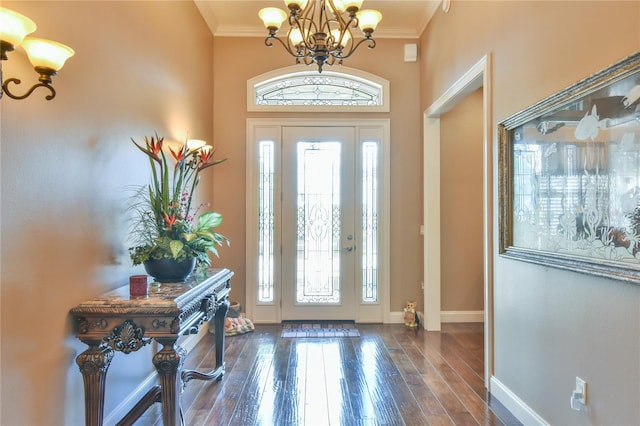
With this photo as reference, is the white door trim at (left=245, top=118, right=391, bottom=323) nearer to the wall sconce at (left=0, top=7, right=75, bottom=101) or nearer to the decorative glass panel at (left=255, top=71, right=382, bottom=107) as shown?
the decorative glass panel at (left=255, top=71, right=382, bottom=107)

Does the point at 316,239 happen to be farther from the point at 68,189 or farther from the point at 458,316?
the point at 68,189

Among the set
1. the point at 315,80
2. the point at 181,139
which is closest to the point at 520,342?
the point at 181,139

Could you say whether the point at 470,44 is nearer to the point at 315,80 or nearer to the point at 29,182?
the point at 315,80

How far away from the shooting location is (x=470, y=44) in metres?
3.06

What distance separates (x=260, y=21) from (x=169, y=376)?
389 cm

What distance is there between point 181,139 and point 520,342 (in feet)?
10.4

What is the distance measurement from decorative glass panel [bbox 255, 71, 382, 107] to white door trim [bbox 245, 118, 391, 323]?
0.81 feet

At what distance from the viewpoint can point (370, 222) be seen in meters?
4.52

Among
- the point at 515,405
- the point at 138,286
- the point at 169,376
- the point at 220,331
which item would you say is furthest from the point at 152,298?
the point at 515,405

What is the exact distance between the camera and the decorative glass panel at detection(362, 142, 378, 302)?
4516 mm

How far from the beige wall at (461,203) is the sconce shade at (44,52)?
13.1ft

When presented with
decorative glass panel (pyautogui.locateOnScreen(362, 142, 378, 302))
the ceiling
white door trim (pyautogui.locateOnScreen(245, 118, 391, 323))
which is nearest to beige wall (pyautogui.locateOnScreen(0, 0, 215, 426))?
the ceiling

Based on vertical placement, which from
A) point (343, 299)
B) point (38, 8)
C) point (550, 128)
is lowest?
point (343, 299)

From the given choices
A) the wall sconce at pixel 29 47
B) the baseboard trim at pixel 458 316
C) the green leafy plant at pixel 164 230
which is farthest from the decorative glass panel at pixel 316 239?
the wall sconce at pixel 29 47
